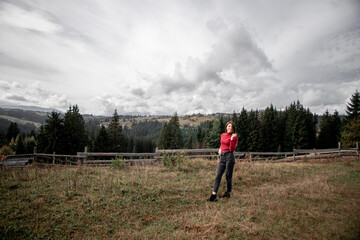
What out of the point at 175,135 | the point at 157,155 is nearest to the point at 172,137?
the point at 175,135

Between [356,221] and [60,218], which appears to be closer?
[356,221]

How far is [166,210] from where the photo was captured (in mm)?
4531

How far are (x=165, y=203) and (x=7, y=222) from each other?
11.9ft

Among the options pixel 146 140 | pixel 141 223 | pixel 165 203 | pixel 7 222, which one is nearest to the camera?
pixel 7 222

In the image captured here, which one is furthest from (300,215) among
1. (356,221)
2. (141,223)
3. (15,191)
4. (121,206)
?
(15,191)

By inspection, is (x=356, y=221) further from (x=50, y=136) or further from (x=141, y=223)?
(x=50, y=136)

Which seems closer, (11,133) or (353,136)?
(353,136)

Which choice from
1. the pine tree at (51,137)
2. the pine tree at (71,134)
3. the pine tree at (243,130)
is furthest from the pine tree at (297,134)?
the pine tree at (51,137)

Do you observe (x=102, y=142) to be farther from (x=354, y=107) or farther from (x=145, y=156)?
(x=354, y=107)

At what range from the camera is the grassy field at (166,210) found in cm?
338

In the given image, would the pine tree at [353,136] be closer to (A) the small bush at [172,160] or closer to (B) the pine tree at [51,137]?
(A) the small bush at [172,160]

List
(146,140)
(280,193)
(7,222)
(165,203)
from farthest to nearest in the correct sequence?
(146,140), (280,193), (165,203), (7,222)

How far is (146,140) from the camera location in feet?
354

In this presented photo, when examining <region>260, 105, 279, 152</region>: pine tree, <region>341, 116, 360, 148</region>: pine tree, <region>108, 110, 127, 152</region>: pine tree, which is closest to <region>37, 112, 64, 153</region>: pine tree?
<region>108, 110, 127, 152</region>: pine tree
